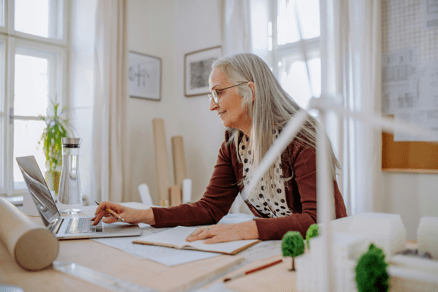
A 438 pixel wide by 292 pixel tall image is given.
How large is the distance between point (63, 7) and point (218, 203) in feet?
8.75

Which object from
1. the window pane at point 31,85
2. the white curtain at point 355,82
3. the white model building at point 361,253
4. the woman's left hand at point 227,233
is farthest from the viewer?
the window pane at point 31,85

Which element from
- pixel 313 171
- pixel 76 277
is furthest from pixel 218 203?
pixel 76 277

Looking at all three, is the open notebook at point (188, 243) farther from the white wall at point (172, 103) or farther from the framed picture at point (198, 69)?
the framed picture at point (198, 69)

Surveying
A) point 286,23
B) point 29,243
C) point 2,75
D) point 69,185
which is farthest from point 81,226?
point 2,75

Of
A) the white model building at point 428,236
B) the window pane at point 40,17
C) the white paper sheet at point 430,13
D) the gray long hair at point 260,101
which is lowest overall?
the white model building at point 428,236

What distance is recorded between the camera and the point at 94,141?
2.85 meters

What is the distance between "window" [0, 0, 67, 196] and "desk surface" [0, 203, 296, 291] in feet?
7.64

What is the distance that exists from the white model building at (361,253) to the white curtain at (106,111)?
8.27 feet

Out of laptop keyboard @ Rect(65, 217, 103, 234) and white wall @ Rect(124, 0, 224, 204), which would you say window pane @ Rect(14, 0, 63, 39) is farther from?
laptop keyboard @ Rect(65, 217, 103, 234)

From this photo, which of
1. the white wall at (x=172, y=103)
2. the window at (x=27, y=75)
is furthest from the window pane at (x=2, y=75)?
the white wall at (x=172, y=103)

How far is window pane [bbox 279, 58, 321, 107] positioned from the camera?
2467 millimetres

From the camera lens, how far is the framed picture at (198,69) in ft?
10.6

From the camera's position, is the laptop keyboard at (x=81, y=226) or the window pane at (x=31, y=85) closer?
the laptop keyboard at (x=81, y=226)

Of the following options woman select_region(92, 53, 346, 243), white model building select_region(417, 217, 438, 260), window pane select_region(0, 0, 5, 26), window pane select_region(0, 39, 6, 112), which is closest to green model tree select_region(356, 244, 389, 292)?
white model building select_region(417, 217, 438, 260)
